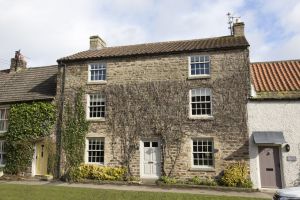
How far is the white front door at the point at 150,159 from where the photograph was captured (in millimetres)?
18562

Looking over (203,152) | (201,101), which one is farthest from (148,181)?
(201,101)

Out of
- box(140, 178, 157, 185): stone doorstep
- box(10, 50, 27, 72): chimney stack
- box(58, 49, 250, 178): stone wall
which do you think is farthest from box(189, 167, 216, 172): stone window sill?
box(10, 50, 27, 72): chimney stack

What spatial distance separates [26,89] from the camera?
2330cm

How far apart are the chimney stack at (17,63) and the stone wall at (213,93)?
10272 mm

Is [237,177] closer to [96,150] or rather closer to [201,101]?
[201,101]

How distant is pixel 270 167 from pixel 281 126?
2424 mm

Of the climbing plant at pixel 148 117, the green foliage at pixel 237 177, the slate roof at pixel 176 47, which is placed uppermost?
the slate roof at pixel 176 47

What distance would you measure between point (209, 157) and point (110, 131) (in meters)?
6.59

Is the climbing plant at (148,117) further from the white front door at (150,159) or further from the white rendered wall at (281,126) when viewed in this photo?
the white rendered wall at (281,126)

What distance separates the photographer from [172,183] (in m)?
17.3

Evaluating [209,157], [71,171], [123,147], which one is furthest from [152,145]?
[71,171]

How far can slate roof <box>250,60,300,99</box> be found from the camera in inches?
710

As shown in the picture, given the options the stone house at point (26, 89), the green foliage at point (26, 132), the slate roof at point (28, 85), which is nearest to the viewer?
the green foliage at point (26, 132)

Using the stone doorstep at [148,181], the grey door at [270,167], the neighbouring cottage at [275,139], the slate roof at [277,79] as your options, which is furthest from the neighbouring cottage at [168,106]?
the slate roof at [277,79]
